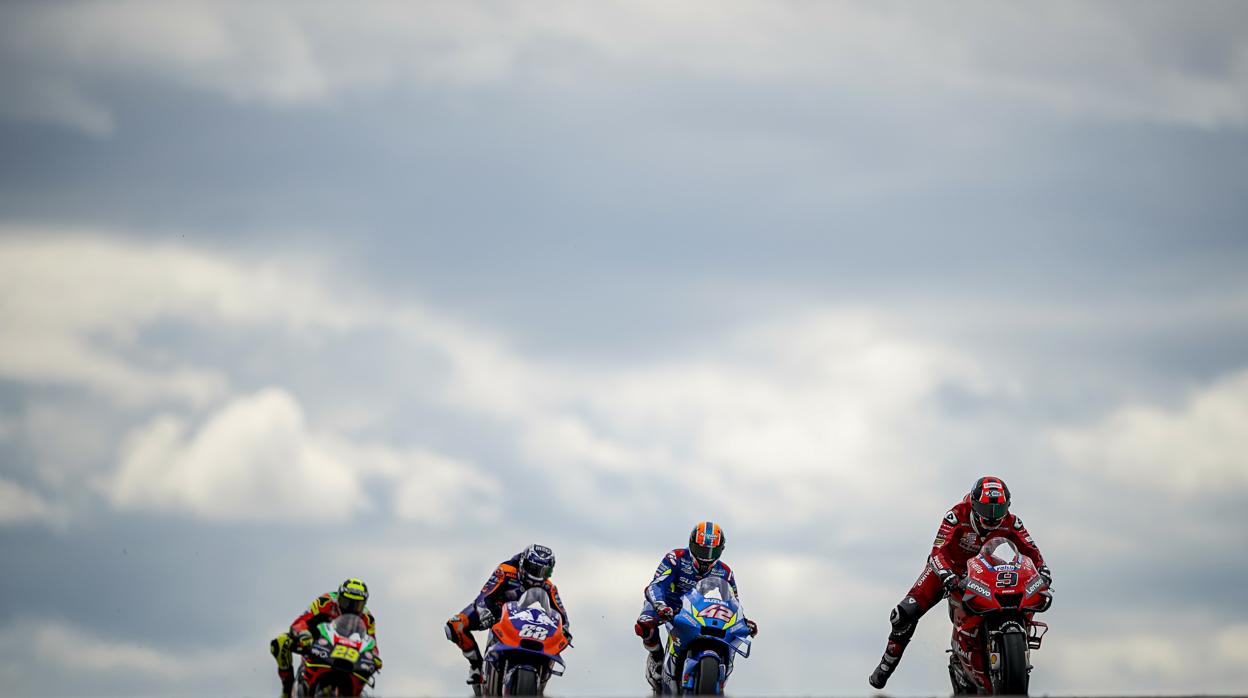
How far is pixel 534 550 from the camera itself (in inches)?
1045

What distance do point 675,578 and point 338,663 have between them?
5533 millimetres

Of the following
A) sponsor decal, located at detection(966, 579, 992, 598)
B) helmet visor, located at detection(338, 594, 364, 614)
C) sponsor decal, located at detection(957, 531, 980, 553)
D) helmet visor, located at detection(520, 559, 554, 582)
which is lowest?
sponsor decal, located at detection(966, 579, 992, 598)

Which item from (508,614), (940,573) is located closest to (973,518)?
(940,573)

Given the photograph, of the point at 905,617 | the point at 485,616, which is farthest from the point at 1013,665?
the point at 485,616

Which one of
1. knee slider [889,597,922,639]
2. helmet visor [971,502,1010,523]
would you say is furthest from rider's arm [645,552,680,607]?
helmet visor [971,502,1010,523]

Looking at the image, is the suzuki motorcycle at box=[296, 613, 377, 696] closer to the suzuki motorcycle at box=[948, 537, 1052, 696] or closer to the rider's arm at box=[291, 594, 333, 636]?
the rider's arm at box=[291, 594, 333, 636]

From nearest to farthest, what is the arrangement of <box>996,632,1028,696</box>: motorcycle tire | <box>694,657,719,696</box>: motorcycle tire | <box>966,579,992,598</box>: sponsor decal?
1. <box>996,632,1028,696</box>: motorcycle tire
2. <box>966,579,992,598</box>: sponsor decal
3. <box>694,657,719,696</box>: motorcycle tire

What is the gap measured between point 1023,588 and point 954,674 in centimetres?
243

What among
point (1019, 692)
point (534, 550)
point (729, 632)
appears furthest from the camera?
point (534, 550)

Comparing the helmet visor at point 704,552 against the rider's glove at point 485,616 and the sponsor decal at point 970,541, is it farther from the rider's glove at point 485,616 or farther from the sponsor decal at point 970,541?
the sponsor decal at point 970,541

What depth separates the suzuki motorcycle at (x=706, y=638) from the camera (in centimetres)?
2444

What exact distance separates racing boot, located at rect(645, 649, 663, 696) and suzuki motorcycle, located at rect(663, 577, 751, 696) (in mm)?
1648

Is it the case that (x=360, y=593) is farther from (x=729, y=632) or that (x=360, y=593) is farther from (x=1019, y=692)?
(x=1019, y=692)

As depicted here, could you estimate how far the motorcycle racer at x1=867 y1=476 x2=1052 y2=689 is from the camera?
2547 cm
